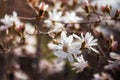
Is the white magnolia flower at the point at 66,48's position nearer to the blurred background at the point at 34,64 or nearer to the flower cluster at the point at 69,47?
the flower cluster at the point at 69,47

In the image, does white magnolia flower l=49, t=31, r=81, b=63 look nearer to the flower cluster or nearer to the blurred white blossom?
the flower cluster

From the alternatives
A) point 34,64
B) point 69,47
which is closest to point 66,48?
point 69,47

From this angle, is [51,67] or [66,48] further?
[51,67]

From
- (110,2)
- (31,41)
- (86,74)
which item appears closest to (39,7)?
(110,2)

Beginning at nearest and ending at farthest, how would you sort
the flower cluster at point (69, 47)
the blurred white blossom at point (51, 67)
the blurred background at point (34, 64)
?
the flower cluster at point (69, 47), the blurred background at point (34, 64), the blurred white blossom at point (51, 67)

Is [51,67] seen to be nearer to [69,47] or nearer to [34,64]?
[34,64]

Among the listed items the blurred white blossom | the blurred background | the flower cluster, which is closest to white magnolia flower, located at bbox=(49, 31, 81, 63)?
the flower cluster

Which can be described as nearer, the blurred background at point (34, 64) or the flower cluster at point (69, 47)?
the flower cluster at point (69, 47)

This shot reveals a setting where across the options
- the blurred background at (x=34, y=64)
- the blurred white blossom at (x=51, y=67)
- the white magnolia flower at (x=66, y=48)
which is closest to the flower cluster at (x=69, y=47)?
the white magnolia flower at (x=66, y=48)

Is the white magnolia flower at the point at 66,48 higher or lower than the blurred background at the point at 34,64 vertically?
lower
